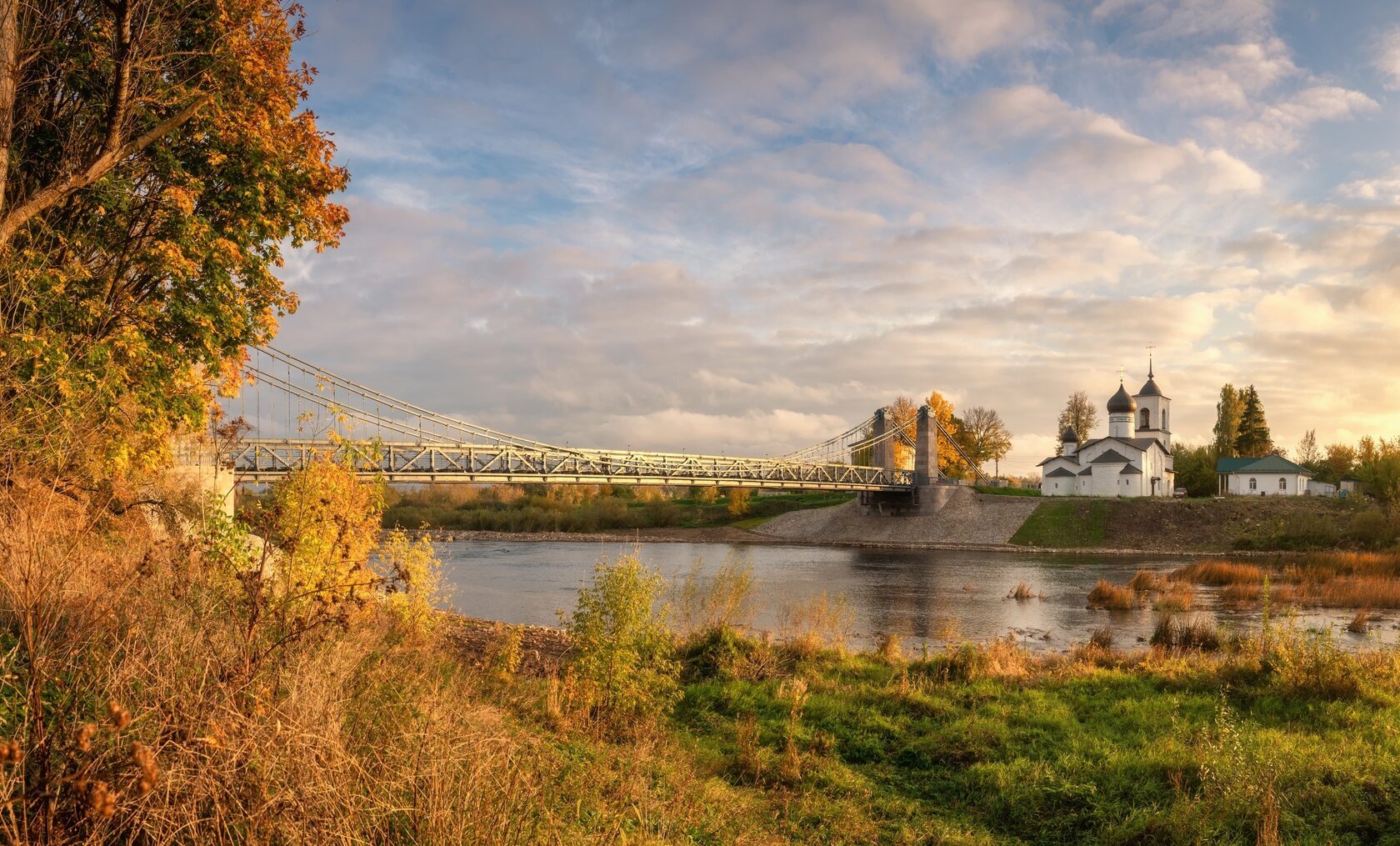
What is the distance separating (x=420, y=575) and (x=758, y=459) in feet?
157

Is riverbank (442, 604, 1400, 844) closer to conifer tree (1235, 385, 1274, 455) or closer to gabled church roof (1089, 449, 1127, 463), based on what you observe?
gabled church roof (1089, 449, 1127, 463)

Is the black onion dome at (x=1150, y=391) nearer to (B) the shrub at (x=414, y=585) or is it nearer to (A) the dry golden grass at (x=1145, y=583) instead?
(A) the dry golden grass at (x=1145, y=583)

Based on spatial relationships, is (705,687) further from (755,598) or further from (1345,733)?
(755,598)

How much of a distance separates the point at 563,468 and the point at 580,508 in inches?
998

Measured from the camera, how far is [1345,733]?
8.72m

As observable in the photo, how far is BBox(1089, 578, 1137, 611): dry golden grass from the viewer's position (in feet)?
78.8

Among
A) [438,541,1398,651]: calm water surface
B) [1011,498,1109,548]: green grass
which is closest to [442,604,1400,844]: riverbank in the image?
[438,541,1398,651]: calm water surface

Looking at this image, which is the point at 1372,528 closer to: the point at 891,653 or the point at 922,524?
the point at 922,524

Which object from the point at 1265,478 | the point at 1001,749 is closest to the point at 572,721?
the point at 1001,749

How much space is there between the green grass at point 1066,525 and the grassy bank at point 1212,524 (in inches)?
2.0

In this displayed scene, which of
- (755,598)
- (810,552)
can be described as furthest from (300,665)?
(810,552)

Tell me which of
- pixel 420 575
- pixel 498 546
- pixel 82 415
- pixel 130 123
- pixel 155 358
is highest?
pixel 130 123

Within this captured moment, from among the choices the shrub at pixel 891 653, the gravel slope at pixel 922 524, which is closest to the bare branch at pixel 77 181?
the shrub at pixel 891 653

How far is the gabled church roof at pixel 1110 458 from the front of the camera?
62.7 m
